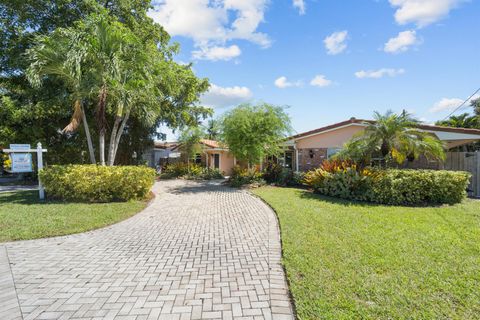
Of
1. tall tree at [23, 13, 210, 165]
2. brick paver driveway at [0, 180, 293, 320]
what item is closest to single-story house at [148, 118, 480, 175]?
tall tree at [23, 13, 210, 165]

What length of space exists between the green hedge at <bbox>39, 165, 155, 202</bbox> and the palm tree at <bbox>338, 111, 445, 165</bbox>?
420 inches

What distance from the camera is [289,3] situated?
32.1ft

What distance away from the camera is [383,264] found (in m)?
4.48

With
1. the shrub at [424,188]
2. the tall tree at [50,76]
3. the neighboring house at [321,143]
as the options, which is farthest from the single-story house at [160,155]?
the shrub at [424,188]

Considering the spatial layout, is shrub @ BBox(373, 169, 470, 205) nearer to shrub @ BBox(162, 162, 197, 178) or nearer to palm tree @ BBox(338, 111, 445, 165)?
palm tree @ BBox(338, 111, 445, 165)

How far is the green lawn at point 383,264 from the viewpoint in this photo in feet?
10.8

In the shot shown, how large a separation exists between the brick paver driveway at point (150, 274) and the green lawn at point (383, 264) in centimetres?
53

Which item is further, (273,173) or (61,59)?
(273,173)

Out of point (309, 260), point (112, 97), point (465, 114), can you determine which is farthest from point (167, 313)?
point (465, 114)

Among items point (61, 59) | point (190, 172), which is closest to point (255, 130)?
point (190, 172)

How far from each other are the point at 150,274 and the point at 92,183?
731 centimetres

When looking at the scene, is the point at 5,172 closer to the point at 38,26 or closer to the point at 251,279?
the point at 38,26

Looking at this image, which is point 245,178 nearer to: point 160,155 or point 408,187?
point 408,187

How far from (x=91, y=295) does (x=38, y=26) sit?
19312 mm
